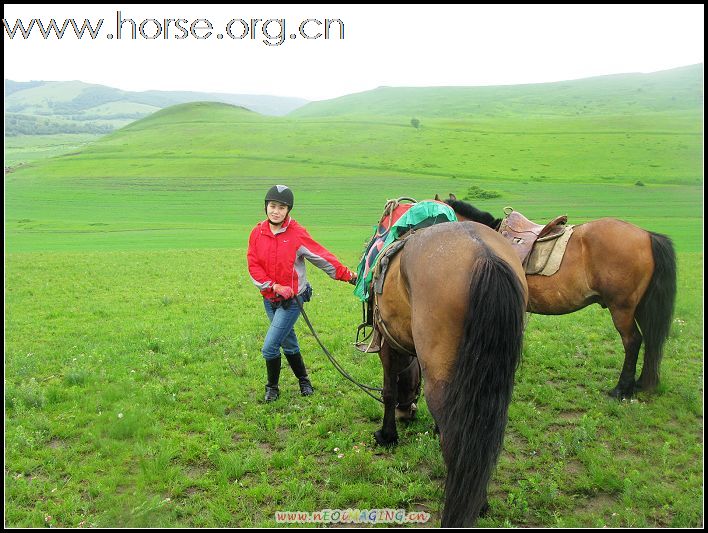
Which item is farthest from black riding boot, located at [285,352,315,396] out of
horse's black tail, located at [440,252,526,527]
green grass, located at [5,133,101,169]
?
green grass, located at [5,133,101,169]

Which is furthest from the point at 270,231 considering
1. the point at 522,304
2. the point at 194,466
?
the point at 522,304

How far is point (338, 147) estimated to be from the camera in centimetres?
6244

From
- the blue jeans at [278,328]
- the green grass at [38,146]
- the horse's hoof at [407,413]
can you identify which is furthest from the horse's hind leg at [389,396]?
the green grass at [38,146]

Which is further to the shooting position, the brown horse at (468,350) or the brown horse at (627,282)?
the brown horse at (627,282)

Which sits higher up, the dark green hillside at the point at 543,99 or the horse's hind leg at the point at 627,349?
the dark green hillside at the point at 543,99

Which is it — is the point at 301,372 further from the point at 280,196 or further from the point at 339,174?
the point at 339,174

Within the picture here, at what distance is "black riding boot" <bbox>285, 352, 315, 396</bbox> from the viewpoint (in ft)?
18.5

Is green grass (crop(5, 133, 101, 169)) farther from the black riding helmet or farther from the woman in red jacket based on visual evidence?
the black riding helmet

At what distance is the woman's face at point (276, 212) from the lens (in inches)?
193

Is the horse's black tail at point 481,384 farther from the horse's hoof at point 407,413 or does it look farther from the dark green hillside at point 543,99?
the dark green hillside at point 543,99

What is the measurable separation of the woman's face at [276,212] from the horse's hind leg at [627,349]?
4.08 m

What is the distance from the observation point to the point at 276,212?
4930mm

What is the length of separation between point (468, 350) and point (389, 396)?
5.61ft

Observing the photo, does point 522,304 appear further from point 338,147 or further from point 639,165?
point 338,147
